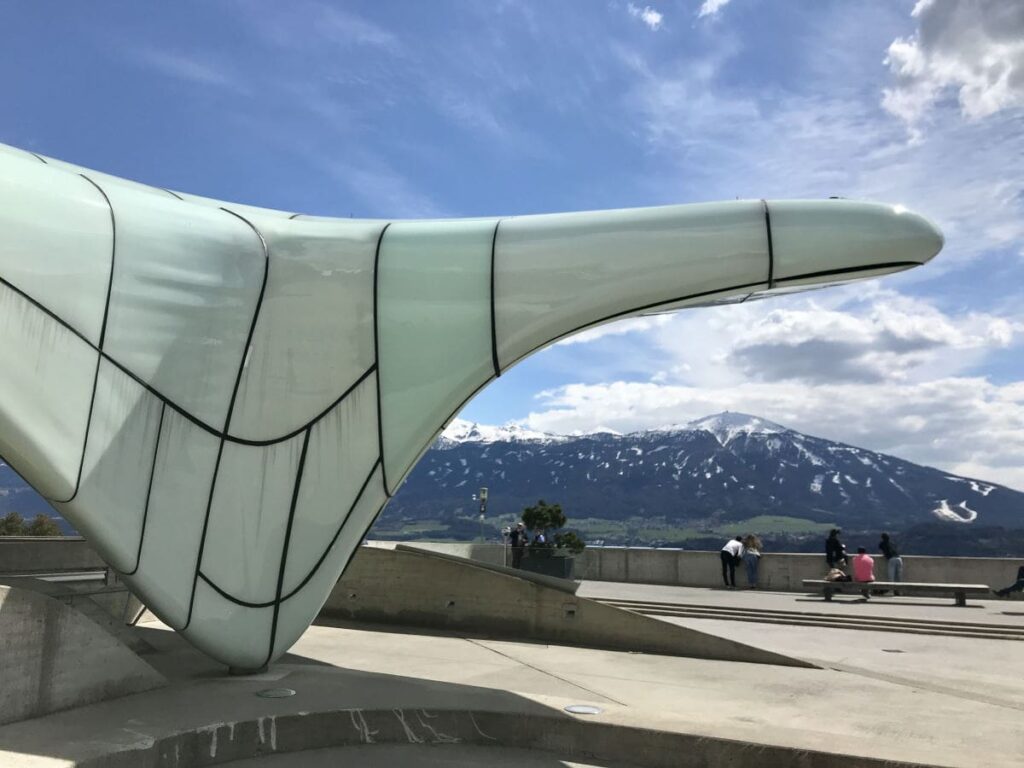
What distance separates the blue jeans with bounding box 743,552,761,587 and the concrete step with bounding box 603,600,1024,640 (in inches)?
181

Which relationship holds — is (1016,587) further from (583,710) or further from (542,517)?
(542,517)

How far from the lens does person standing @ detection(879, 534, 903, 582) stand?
20844 mm

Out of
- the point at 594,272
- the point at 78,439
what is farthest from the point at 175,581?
the point at 594,272

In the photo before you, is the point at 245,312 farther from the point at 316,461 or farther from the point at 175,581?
the point at 175,581

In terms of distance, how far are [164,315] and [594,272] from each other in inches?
195

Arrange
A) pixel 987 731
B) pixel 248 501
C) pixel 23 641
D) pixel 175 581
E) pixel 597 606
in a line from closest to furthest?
pixel 23 641 → pixel 987 731 → pixel 175 581 → pixel 248 501 → pixel 597 606

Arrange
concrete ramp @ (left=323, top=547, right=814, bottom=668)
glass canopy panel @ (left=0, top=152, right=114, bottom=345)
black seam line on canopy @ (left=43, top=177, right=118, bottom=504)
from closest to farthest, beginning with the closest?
1. glass canopy panel @ (left=0, top=152, right=114, bottom=345)
2. black seam line on canopy @ (left=43, top=177, right=118, bottom=504)
3. concrete ramp @ (left=323, top=547, right=814, bottom=668)

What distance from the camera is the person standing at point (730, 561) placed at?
72.7 feet

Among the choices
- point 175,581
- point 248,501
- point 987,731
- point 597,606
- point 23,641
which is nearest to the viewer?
point 23,641

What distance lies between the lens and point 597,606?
13383mm

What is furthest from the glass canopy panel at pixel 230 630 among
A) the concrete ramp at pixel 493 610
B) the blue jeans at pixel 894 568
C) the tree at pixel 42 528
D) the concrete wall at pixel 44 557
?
the tree at pixel 42 528

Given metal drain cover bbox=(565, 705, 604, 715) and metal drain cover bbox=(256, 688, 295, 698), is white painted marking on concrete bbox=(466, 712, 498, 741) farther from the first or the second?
metal drain cover bbox=(256, 688, 295, 698)

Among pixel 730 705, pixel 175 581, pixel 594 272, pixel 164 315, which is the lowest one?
pixel 730 705

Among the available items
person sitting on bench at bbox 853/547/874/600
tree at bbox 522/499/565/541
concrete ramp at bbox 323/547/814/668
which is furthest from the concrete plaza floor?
tree at bbox 522/499/565/541
